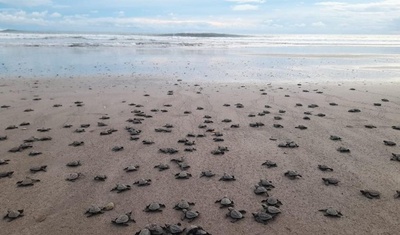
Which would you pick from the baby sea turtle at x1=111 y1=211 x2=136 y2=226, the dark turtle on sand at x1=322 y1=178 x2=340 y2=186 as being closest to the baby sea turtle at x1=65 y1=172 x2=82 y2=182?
the baby sea turtle at x1=111 y1=211 x2=136 y2=226

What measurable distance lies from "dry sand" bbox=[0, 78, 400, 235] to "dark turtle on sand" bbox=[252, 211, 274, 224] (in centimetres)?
8

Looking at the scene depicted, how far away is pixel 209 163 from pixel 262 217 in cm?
215

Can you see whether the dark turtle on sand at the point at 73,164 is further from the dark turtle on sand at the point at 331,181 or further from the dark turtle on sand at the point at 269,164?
the dark turtle on sand at the point at 331,181

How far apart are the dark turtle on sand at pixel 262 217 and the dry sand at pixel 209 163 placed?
0.08 meters

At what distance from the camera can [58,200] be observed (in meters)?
5.16

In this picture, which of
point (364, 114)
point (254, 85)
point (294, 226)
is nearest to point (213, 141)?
point (294, 226)

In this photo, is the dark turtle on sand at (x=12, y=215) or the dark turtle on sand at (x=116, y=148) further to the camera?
the dark turtle on sand at (x=116, y=148)

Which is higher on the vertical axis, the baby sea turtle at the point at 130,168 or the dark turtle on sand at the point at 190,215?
the baby sea turtle at the point at 130,168

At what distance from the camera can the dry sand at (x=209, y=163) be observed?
4.65 metres

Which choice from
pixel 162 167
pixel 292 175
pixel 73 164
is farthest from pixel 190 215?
pixel 73 164

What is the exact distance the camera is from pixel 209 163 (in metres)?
6.59

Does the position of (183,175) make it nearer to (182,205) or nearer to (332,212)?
(182,205)

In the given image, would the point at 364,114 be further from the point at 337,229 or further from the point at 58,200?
the point at 58,200

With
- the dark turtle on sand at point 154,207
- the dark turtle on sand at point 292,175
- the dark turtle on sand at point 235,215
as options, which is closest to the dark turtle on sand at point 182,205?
the dark turtle on sand at point 154,207
